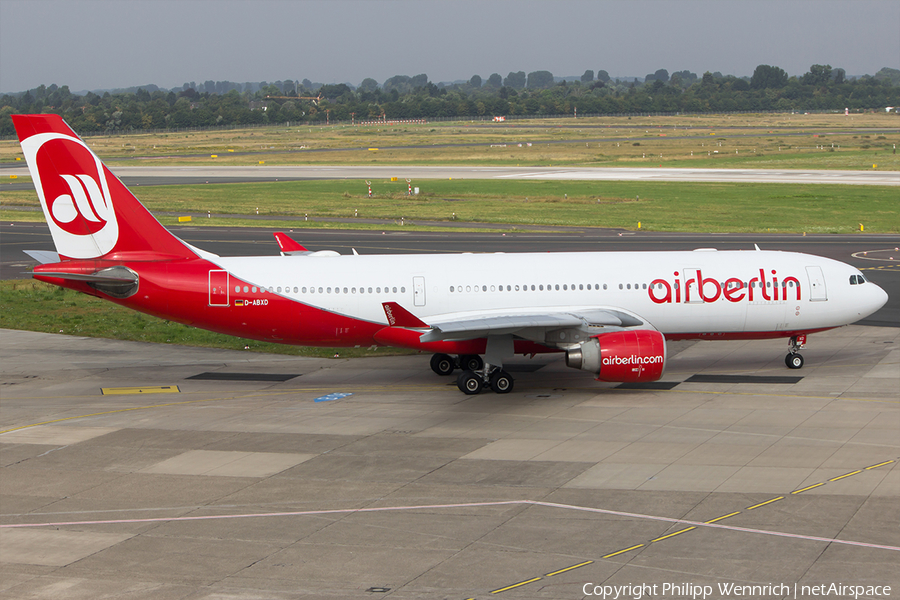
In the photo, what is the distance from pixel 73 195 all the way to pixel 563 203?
66282 mm

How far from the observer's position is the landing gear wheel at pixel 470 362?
118ft

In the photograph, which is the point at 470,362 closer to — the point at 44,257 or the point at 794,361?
the point at 794,361

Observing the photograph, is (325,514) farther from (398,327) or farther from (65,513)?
(398,327)

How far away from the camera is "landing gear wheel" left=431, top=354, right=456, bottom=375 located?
1444 inches

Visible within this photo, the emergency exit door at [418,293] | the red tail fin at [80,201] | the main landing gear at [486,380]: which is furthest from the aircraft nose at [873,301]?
the red tail fin at [80,201]

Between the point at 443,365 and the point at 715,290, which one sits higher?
the point at 715,290

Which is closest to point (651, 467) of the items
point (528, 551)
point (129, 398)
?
point (528, 551)

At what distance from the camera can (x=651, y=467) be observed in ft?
82.0

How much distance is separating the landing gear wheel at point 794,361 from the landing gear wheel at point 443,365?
43.2 ft

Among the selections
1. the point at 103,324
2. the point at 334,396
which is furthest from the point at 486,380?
the point at 103,324

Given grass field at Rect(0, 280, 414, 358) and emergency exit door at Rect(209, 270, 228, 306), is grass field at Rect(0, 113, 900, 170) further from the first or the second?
emergency exit door at Rect(209, 270, 228, 306)

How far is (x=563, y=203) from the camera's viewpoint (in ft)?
310

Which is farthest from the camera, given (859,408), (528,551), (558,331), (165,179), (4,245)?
(165,179)

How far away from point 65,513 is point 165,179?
11074 centimetres
